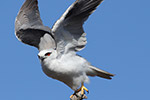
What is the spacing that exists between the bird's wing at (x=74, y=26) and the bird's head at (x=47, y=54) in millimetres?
385

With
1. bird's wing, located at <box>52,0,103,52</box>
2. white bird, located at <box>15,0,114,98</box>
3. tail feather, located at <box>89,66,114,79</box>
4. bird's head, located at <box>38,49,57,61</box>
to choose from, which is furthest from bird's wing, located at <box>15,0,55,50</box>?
tail feather, located at <box>89,66,114,79</box>

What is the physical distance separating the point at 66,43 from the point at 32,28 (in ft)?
3.38

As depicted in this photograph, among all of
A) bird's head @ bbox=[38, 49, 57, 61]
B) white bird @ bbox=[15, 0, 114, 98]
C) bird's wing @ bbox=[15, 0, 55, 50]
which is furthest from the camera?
bird's wing @ bbox=[15, 0, 55, 50]

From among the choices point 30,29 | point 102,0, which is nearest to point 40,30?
point 30,29

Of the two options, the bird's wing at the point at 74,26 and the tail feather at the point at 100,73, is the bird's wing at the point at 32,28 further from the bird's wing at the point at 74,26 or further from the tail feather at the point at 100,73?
the tail feather at the point at 100,73

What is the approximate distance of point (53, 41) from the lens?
946 centimetres

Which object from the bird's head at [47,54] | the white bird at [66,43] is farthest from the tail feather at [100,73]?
the bird's head at [47,54]

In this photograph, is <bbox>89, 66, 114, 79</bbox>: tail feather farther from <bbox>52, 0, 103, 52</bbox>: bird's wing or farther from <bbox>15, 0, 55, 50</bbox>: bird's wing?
<bbox>15, 0, 55, 50</bbox>: bird's wing

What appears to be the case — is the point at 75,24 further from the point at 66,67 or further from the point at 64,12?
the point at 66,67

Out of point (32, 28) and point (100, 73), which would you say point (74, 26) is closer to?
point (32, 28)

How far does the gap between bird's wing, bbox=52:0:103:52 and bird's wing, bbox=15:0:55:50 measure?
0.87 ft

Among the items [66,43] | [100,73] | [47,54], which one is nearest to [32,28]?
[66,43]

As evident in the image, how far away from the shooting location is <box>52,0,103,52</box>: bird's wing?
920 centimetres

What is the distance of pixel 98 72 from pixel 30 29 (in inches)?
80.8
